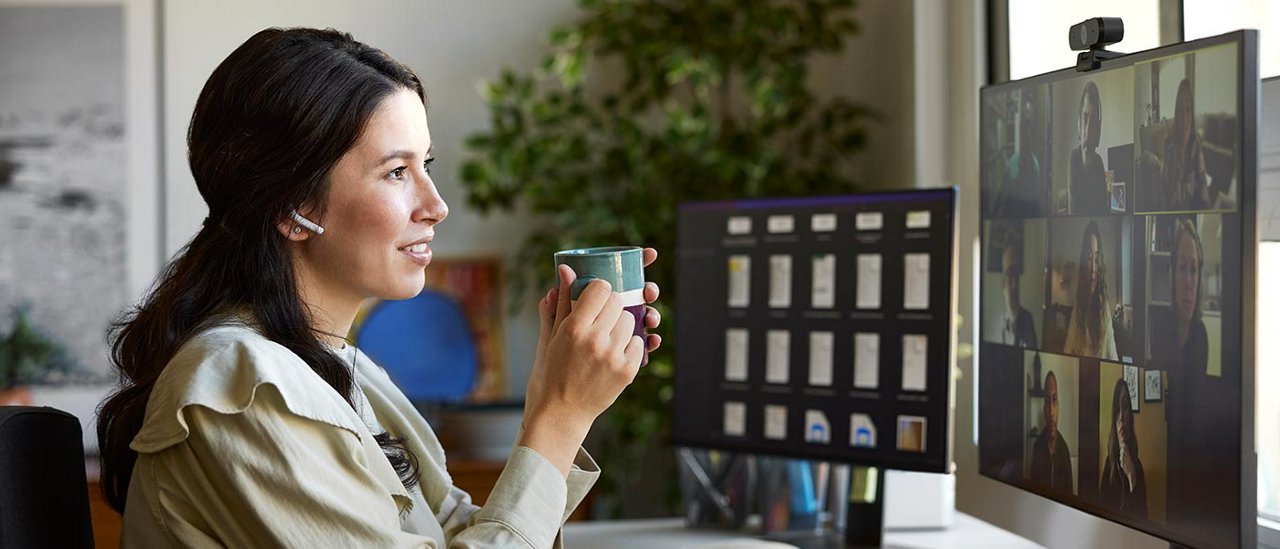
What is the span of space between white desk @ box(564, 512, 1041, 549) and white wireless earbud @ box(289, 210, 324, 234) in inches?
34.0

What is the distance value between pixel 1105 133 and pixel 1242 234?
10.1 inches

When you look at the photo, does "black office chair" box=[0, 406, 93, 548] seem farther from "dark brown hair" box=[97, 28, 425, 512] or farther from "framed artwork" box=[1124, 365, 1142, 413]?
"framed artwork" box=[1124, 365, 1142, 413]

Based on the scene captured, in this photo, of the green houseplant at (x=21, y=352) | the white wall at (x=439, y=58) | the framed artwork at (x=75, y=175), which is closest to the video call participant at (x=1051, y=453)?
the white wall at (x=439, y=58)

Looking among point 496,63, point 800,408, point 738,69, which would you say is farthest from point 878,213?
point 496,63

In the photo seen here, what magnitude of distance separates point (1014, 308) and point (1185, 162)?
381mm

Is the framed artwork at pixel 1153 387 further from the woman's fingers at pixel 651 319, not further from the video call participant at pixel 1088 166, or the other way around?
the woman's fingers at pixel 651 319

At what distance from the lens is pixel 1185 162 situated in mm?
1209

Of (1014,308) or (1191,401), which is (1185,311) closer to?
(1191,401)

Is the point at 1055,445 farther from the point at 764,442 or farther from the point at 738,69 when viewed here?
the point at 738,69

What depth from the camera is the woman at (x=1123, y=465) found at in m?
1.30

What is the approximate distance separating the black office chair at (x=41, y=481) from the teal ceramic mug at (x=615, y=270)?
1.65ft

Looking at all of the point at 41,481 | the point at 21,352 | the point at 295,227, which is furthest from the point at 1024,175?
the point at 21,352

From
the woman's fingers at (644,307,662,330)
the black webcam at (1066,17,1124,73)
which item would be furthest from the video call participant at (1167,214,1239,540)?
the woman's fingers at (644,307,662,330)

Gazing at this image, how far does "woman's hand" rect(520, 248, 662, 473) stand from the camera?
124 centimetres
